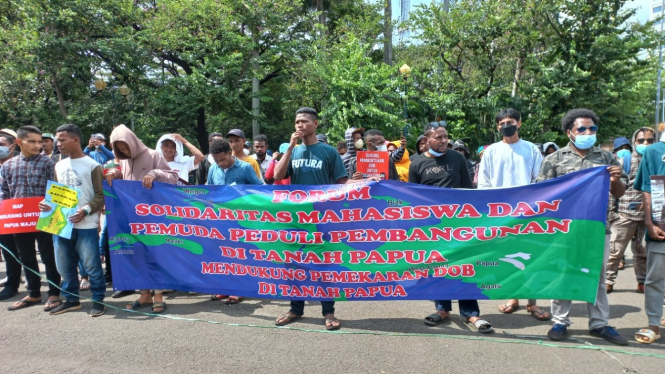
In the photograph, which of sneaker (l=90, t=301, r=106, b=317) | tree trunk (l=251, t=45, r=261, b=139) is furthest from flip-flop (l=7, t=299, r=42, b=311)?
tree trunk (l=251, t=45, r=261, b=139)

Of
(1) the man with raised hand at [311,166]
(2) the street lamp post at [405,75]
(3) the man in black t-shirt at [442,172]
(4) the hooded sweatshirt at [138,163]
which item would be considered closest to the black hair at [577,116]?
(3) the man in black t-shirt at [442,172]

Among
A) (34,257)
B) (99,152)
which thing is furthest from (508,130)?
(99,152)

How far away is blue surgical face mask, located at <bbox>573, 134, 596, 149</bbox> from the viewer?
13.1 ft

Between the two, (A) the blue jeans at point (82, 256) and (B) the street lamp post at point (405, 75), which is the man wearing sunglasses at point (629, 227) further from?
(B) the street lamp post at point (405, 75)

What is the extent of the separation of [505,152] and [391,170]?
1.88 m

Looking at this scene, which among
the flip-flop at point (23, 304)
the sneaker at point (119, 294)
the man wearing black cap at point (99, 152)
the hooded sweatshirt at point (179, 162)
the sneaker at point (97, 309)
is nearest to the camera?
the sneaker at point (97, 309)

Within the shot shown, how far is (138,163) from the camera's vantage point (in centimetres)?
502

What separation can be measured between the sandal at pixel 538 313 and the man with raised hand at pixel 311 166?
209 centimetres

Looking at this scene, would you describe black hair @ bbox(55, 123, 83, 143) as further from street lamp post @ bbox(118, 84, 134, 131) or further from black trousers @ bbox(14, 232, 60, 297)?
street lamp post @ bbox(118, 84, 134, 131)

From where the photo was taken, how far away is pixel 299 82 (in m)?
22.7

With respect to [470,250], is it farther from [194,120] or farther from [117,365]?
[194,120]

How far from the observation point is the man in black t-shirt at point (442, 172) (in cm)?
433

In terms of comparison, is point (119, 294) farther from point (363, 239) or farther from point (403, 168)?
point (403, 168)

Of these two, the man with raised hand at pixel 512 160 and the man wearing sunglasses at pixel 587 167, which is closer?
the man wearing sunglasses at pixel 587 167
